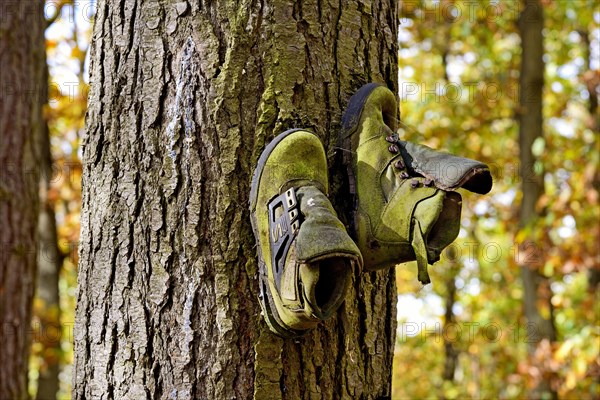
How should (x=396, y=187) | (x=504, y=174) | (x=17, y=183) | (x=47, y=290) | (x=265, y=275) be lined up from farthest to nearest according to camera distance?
(x=504, y=174) → (x=47, y=290) → (x=17, y=183) → (x=396, y=187) → (x=265, y=275)

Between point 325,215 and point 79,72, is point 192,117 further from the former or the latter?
point 79,72

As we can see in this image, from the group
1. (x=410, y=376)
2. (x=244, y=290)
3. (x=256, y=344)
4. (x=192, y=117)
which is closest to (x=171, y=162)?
(x=192, y=117)

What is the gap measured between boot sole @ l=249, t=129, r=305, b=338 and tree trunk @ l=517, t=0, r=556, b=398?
5.47m

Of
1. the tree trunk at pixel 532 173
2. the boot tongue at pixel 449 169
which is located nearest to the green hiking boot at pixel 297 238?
the boot tongue at pixel 449 169

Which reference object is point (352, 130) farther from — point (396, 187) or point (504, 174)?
point (504, 174)

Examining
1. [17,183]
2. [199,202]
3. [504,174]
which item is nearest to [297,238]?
[199,202]

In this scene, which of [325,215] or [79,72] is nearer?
[325,215]

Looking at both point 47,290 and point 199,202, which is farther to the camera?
point 47,290

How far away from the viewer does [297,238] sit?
1416 millimetres

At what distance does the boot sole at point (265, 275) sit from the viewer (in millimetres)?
1490

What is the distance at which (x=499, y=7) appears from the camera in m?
8.13

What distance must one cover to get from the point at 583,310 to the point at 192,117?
7024mm

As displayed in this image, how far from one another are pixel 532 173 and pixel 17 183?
4906 millimetres

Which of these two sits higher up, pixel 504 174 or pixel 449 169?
pixel 504 174
